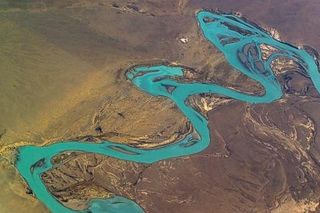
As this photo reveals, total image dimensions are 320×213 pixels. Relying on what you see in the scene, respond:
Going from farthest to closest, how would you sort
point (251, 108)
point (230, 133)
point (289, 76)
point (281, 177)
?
point (289, 76), point (251, 108), point (230, 133), point (281, 177)

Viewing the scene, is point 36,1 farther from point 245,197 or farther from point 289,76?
point 245,197

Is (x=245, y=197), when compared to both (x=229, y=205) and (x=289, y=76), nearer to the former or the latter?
(x=229, y=205)

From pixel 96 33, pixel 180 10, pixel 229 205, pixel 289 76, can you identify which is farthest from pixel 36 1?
pixel 229 205

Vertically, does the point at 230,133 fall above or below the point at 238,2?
below

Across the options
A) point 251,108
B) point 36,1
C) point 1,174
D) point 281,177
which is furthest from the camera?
point 36,1

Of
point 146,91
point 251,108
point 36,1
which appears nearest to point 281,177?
point 251,108

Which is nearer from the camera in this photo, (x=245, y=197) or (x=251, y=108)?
(x=245, y=197)
